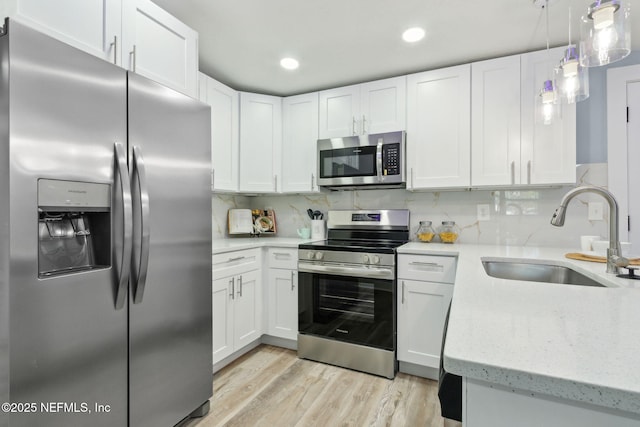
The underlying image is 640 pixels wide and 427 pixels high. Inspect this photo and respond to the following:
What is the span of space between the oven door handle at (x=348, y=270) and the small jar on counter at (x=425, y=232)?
59cm

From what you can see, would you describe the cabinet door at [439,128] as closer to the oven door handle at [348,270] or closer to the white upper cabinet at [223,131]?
the oven door handle at [348,270]

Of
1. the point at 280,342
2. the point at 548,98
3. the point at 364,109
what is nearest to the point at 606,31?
the point at 548,98

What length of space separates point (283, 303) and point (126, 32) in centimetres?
209

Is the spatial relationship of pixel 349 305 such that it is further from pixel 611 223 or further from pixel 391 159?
pixel 611 223

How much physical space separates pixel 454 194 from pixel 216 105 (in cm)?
212

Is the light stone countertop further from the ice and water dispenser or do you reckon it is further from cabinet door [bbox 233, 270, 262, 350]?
cabinet door [bbox 233, 270, 262, 350]

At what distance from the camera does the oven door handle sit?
2.27m

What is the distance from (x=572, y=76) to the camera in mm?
1447

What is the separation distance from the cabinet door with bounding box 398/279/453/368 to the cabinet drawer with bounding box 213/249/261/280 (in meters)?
1.17

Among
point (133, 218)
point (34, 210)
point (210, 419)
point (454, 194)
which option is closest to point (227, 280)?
point (210, 419)

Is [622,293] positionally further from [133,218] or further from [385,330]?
[133,218]

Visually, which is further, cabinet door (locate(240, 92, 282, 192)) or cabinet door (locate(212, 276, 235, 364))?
cabinet door (locate(240, 92, 282, 192))

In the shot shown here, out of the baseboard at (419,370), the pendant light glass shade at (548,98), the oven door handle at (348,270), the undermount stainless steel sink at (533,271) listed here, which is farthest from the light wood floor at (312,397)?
the pendant light glass shade at (548,98)

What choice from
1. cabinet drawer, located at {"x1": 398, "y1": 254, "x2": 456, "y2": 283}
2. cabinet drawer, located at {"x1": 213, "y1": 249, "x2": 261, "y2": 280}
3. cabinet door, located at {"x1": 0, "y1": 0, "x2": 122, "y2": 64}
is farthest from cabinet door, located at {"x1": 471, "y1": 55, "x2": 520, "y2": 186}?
cabinet door, located at {"x1": 0, "y1": 0, "x2": 122, "y2": 64}
